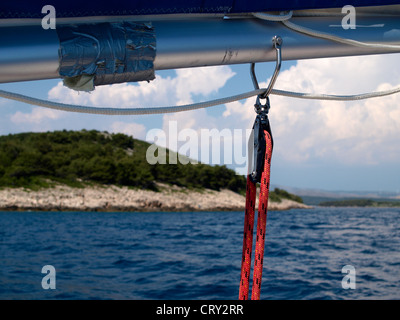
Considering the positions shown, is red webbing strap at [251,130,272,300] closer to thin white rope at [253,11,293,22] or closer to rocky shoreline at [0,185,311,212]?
thin white rope at [253,11,293,22]

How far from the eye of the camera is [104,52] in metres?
1.13

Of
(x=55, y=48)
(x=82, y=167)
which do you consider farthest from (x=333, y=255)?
(x=82, y=167)

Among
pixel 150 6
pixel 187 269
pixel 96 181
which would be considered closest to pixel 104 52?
pixel 150 6

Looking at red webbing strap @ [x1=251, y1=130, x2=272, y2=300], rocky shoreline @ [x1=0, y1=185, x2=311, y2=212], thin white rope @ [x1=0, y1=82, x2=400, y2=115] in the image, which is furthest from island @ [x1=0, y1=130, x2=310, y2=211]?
red webbing strap @ [x1=251, y1=130, x2=272, y2=300]

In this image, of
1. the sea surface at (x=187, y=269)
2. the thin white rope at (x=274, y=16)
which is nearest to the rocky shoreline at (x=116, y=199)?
the sea surface at (x=187, y=269)

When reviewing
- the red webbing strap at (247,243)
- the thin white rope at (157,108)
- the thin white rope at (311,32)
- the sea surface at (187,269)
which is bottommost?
the sea surface at (187,269)

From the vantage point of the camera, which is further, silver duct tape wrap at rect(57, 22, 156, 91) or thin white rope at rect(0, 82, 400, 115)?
thin white rope at rect(0, 82, 400, 115)

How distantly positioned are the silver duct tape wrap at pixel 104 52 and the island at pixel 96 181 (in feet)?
182

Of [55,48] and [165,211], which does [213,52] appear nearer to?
[55,48]

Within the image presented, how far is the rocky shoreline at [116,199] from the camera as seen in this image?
174 feet

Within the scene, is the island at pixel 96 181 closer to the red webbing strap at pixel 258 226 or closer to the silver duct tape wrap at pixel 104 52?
the red webbing strap at pixel 258 226

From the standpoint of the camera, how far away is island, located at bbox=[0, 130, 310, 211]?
5597 centimetres
